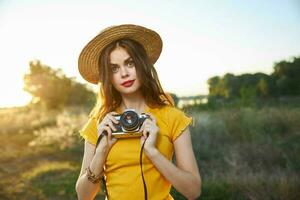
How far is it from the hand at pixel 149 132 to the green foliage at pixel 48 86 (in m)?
20.5

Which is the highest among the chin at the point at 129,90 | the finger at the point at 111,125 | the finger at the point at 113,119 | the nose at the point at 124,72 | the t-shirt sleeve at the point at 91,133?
the nose at the point at 124,72

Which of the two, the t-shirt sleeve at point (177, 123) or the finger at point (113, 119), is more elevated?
the finger at point (113, 119)

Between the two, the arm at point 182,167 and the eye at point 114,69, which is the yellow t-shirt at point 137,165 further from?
the eye at point 114,69

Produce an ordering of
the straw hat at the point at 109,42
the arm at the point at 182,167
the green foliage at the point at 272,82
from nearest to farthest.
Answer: the arm at the point at 182,167 → the straw hat at the point at 109,42 → the green foliage at the point at 272,82

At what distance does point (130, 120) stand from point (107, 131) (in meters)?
0.12

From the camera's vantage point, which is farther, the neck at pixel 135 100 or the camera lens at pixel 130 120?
the neck at pixel 135 100

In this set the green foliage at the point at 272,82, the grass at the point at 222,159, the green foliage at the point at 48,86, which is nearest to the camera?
the grass at the point at 222,159

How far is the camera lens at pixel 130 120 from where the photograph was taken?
1843mm

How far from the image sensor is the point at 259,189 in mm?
4621

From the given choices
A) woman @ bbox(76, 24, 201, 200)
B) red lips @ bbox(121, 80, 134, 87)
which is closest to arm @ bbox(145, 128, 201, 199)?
woman @ bbox(76, 24, 201, 200)

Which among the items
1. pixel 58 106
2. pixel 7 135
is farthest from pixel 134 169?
pixel 58 106

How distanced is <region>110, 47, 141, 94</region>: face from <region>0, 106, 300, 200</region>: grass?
2.89 metres

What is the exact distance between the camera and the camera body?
1.85 metres

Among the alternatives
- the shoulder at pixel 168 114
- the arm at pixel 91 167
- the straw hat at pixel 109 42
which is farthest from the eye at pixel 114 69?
the arm at pixel 91 167
